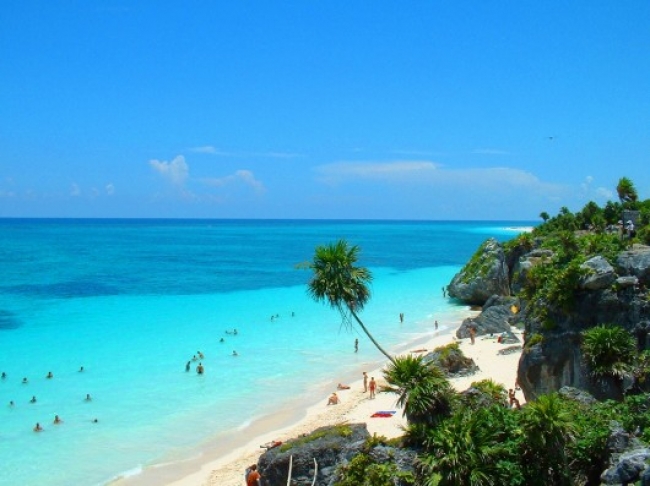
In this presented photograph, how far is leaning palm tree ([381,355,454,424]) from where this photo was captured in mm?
16812

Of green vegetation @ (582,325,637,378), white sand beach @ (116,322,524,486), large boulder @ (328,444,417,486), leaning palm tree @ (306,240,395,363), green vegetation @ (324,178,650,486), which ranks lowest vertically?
white sand beach @ (116,322,524,486)

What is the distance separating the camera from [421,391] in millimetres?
16812

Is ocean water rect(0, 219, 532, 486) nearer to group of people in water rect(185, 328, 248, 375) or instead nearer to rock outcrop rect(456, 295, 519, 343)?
group of people in water rect(185, 328, 248, 375)

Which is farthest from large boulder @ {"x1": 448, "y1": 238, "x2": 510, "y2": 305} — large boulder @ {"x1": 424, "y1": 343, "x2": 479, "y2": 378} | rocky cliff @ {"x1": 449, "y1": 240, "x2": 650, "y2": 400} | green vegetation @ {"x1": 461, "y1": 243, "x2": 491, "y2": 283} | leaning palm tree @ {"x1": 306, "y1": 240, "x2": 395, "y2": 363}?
leaning palm tree @ {"x1": 306, "y1": 240, "x2": 395, "y2": 363}

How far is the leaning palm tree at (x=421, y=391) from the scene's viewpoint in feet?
55.2

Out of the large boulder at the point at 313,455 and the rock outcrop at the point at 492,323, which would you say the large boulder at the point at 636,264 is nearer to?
the large boulder at the point at 313,455

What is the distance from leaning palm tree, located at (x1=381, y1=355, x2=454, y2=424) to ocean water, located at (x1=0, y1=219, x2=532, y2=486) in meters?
11.6

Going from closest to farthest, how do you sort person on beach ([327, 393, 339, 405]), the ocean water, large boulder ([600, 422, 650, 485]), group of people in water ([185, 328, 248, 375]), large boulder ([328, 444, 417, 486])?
large boulder ([600, 422, 650, 485]) → large boulder ([328, 444, 417, 486]) → the ocean water → person on beach ([327, 393, 339, 405]) → group of people in water ([185, 328, 248, 375])

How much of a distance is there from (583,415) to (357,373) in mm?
21192

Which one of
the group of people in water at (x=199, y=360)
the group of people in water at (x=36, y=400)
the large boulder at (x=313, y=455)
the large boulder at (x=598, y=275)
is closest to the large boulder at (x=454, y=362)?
the large boulder at (x=598, y=275)

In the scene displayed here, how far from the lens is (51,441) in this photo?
25.6 m

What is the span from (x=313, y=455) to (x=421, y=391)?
381 cm

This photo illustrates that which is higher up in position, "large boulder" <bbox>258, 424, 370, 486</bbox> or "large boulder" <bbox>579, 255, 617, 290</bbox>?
"large boulder" <bbox>579, 255, 617, 290</bbox>

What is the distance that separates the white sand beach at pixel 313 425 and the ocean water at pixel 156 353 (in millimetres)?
1151
